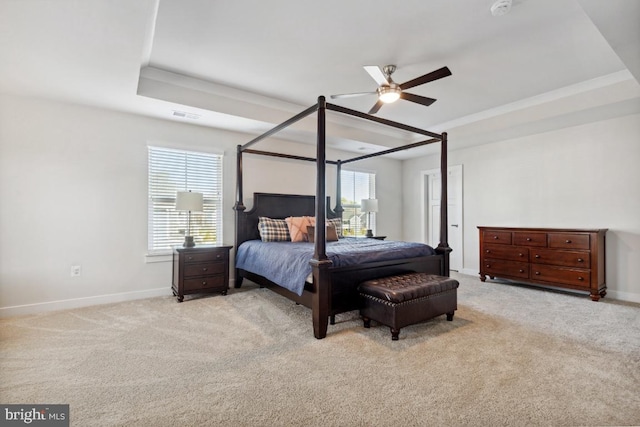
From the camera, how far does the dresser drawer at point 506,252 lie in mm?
4602

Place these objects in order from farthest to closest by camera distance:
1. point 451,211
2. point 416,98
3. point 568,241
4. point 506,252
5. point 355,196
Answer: point 355,196 → point 451,211 → point 506,252 → point 568,241 → point 416,98

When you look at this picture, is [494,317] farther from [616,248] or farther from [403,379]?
[616,248]

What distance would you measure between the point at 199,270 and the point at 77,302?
1375 millimetres

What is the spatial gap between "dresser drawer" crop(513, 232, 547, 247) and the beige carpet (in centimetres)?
123

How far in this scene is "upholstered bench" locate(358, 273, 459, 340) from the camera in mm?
2629

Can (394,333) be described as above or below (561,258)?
below

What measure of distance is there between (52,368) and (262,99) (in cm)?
351

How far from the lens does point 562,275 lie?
421 cm

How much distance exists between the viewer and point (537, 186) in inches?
191

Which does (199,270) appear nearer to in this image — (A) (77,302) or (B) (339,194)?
(A) (77,302)

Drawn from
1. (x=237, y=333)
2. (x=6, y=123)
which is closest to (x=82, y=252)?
(x=6, y=123)

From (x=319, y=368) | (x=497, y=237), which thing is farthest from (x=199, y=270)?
(x=497, y=237)

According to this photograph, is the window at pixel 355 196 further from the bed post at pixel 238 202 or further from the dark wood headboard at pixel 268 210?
the bed post at pixel 238 202

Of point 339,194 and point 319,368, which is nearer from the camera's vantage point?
point 319,368
